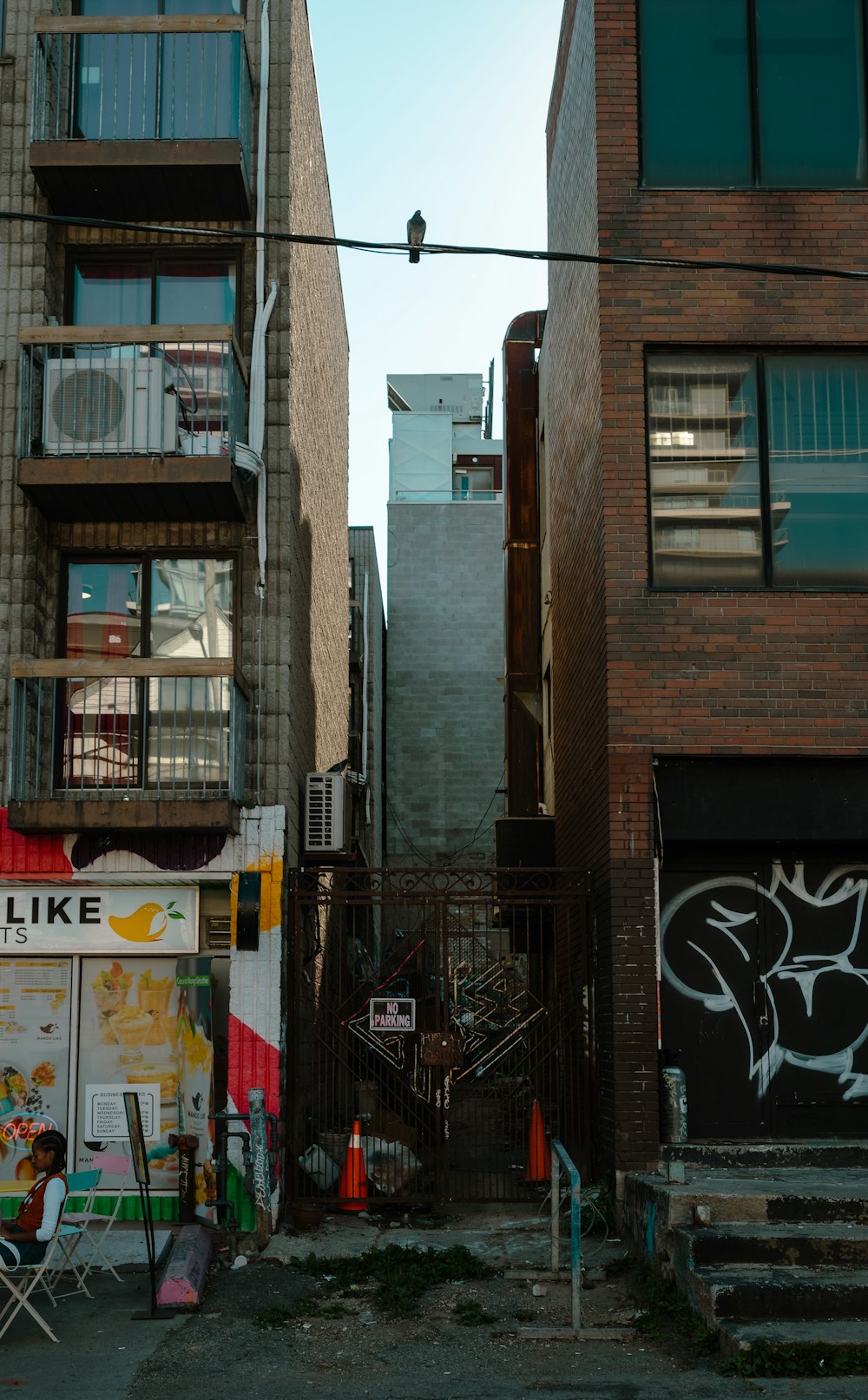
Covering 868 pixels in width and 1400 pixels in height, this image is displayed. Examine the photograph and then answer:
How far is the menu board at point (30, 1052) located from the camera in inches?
486

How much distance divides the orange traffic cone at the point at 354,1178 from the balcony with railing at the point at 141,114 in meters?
8.34

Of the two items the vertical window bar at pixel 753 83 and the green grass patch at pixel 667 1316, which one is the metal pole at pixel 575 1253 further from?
the vertical window bar at pixel 753 83

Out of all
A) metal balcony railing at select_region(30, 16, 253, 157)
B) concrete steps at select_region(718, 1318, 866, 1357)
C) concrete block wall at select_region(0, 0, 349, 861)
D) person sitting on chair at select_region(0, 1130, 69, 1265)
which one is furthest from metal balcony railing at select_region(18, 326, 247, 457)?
concrete steps at select_region(718, 1318, 866, 1357)

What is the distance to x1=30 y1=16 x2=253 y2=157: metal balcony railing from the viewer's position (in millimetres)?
13047

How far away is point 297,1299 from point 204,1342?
0.97 metres

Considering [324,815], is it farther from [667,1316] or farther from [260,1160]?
[667,1316]

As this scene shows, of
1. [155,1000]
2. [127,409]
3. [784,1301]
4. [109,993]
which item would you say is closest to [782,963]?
[784,1301]

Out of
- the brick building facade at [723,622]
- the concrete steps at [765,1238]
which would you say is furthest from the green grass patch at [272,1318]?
the brick building facade at [723,622]

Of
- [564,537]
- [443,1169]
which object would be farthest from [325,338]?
[443,1169]

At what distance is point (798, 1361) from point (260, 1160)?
4922 mm

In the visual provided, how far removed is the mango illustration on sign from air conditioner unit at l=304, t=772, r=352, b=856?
159cm

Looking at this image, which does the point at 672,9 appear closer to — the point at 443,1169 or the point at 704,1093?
the point at 704,1093

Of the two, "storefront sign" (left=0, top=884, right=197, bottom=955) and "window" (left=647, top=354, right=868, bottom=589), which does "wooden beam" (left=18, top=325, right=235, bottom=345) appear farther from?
"storefront sign" (left=0, top=884, right=197, bottom=955)

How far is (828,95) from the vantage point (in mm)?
12383
